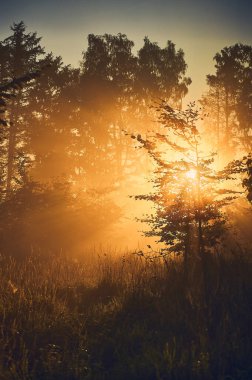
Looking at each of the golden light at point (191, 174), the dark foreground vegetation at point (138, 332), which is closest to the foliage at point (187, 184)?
the golden light at point (191, 174)

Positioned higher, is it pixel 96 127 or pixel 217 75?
pixel 217 75

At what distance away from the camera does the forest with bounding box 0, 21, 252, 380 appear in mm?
4832

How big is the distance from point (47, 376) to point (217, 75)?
3078 centimetres

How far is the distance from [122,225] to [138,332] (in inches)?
596

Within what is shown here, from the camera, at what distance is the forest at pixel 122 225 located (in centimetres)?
483

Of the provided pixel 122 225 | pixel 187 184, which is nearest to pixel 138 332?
pixel 187 184

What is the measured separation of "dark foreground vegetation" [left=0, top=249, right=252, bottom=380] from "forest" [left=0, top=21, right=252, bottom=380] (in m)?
0.02

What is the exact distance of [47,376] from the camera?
14.0ft

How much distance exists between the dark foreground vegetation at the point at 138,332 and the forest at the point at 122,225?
0.02m

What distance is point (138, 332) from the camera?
17.1 ft

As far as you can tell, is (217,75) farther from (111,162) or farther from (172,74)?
(111,162)

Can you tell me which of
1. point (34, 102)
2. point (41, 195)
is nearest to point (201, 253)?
point (41, 195)

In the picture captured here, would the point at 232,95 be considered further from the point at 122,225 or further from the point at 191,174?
the point at 191,174

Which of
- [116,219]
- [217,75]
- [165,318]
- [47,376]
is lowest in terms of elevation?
[47,376]
